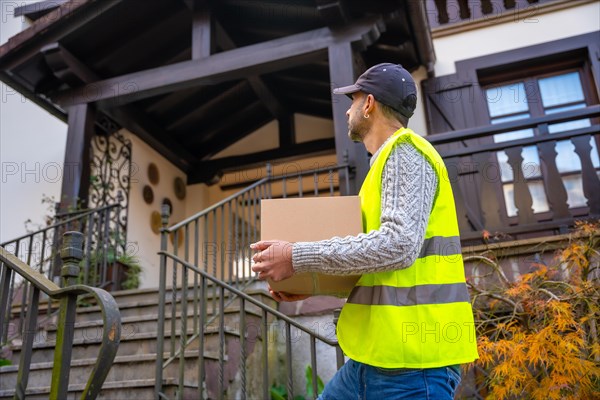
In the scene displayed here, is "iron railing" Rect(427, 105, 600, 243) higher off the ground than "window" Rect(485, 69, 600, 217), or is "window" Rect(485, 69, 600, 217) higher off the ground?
"window" Rect(485, 69, 600, 217)

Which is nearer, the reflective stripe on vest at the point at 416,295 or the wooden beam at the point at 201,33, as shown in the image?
the reflective stripe on vest at the point at 416,295

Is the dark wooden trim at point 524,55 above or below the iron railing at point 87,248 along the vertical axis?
above

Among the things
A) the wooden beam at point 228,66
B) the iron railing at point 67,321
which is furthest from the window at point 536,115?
the iron railing at point 67,321

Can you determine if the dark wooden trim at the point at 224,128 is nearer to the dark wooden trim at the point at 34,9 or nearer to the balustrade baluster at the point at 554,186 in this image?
the dark wooden trim at the point at 34,9

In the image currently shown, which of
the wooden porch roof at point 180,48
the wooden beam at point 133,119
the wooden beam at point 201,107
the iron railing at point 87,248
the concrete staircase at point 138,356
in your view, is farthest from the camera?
the wooden beam at point 201,107

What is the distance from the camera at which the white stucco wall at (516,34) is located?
21.8ft

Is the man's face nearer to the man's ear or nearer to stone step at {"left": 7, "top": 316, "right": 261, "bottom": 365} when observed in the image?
the man's ear

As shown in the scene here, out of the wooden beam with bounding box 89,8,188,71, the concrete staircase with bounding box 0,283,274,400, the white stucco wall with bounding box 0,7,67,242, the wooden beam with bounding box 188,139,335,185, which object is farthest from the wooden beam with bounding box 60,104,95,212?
the wooden beam with bounding box 188,139,335,185

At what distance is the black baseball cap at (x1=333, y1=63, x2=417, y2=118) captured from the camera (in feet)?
5.16

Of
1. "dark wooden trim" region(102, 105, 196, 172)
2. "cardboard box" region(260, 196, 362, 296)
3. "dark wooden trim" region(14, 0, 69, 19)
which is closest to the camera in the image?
"cardboard box" region(260, 196, 362, 296)

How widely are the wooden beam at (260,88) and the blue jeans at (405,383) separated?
19.3ft

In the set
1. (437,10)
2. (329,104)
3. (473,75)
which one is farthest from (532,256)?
(329,104)

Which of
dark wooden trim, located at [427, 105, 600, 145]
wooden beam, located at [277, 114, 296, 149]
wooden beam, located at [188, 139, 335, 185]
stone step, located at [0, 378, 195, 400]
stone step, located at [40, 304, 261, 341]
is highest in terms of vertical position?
wooden beam, located at [277, 114, 296, 149]

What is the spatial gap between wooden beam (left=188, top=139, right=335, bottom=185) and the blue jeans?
7.07m
